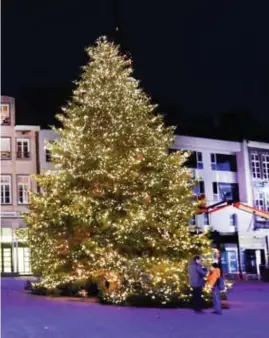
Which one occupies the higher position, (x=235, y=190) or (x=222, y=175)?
(x=222, y=175)

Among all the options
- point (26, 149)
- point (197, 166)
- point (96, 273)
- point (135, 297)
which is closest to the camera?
point (135, 297)

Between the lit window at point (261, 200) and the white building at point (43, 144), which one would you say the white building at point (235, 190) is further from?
the white building at point (43, 144)

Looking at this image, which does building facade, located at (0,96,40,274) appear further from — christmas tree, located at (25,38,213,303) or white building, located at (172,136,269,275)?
christmas tree, located at (25,38,213,303)

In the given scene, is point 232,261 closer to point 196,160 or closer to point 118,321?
point 196,160

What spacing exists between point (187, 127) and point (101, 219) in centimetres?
3591

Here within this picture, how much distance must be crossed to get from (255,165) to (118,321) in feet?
143

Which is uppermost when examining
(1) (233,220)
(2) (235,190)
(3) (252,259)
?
(2) (235,190)

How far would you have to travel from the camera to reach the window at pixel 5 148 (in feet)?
157

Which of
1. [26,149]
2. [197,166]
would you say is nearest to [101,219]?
[26,149]

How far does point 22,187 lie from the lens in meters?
47.8

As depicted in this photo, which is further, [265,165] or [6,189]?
[265,165]

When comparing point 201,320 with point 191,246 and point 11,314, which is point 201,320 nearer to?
point 11,314

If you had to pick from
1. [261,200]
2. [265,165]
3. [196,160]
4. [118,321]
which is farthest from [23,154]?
[118,321]

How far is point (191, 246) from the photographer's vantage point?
21.9m
